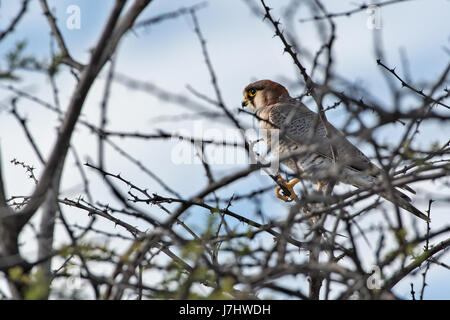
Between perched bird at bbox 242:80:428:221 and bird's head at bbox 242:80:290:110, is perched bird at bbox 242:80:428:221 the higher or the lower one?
the lower one

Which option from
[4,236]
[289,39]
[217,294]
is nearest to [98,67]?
[4,236]

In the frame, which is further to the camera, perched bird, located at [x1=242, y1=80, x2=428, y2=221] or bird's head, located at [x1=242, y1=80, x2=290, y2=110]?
bird's head, located at [x1=242, y1=80, x2=290, y2=110]

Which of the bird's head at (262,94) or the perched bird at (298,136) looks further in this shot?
the bird's head at (262,94)

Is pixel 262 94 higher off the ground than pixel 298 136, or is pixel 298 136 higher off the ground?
pixel 262 94

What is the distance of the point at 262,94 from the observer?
9211 mm

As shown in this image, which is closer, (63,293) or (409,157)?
(63,293)

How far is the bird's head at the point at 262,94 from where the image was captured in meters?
9.12

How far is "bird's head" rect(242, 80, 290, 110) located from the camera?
359 inches

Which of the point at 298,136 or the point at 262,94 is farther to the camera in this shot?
the point at 262,94

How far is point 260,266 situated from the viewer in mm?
2674

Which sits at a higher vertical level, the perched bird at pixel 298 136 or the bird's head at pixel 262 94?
the bird's head at pixel 262 94

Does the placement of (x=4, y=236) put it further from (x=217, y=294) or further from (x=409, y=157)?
(x=409, y=157)
